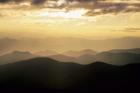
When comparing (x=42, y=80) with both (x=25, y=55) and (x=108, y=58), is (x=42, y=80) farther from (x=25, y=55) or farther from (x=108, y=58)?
(x=108, y=58)

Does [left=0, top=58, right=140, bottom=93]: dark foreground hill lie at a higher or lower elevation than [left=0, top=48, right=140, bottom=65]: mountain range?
lower

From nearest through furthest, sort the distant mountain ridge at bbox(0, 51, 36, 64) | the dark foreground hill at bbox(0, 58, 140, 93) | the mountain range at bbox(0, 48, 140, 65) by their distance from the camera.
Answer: the distant mountain ridge at bbox(0, 51, 36, 64)
the mountain range at bbox(0, 48, 140, 65)
the dark foreground hill at bbox(0, 58, 140, 93)

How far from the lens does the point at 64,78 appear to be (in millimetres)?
13422

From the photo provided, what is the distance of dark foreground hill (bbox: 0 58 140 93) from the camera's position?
13305 mm

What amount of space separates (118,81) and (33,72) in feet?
10.2

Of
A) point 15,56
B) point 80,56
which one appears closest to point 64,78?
point 80,56

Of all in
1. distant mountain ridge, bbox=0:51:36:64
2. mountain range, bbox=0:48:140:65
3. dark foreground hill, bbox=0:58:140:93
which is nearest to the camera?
distant mountain ridge, bbox=0:51:36:64

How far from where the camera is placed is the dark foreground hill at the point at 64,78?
13.3 meters

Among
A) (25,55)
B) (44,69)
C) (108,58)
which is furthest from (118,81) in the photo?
(25,55)

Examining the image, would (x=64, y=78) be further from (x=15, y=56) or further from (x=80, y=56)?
(x=15, y=56)

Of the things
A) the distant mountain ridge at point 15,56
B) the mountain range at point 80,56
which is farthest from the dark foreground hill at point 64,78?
the distant mountain ridge at point 15,56

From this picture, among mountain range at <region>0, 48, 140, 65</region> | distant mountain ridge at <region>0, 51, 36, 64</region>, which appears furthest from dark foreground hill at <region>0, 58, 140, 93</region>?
distant mountain ridge at <region>0, 51, 36, 64</region>

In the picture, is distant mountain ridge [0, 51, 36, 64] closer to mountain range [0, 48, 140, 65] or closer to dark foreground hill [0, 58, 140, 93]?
mountain range [0, 48, 140, 65]

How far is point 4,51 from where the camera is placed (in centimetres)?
1166
